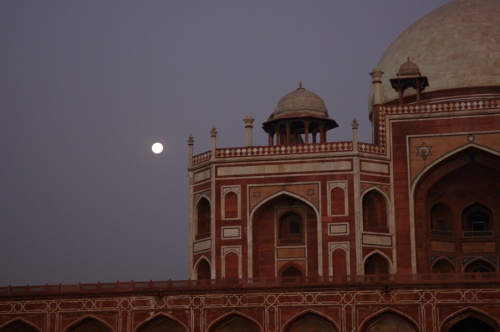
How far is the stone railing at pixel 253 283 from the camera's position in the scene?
3503 cm

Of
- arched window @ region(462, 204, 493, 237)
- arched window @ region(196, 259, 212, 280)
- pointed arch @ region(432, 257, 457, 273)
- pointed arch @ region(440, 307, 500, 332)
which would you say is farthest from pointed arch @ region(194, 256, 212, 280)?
pointed arch @ region(440, 307, 500, 332)

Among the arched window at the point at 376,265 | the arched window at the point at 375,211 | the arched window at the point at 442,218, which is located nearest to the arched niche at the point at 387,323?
the arched window at the point at 376,265

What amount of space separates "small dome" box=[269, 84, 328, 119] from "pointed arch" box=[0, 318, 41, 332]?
1116cm

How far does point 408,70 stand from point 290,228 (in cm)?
677

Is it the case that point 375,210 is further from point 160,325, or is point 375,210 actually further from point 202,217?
point 160,325

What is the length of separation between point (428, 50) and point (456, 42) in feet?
3.46

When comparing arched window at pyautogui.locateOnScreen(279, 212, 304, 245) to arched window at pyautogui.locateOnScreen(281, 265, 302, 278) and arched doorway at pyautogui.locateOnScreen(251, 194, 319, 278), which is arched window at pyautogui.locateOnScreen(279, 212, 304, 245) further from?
arched window at pyautogui.locateOnScreen(281, 265, 302, 278)

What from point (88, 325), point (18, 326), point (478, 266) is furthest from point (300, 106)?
point (18, 326)

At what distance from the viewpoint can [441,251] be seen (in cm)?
4062

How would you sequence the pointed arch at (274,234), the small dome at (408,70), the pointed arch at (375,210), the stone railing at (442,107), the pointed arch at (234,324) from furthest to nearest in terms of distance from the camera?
1. the small dome at (408,70)
2. the pointed arch at (274,234)
3. the stone railing at (442,107)
4. the pointed arch at (375,210)
5. the pointed arch at (234,324)

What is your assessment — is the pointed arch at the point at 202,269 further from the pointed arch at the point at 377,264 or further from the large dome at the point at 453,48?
the large dome at the point at 453,48

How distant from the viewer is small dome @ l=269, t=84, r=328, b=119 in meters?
42.7

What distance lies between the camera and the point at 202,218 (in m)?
41.5

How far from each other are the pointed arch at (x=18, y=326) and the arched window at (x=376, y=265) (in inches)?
408
